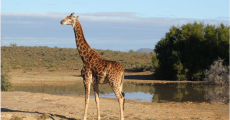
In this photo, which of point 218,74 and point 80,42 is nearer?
point 80,42

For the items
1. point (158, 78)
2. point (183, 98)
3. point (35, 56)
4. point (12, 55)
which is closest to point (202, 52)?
point (158, 78)

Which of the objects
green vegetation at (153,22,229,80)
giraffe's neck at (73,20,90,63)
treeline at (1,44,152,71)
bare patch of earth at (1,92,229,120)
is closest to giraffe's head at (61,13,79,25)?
giraffe's neck at (73,20,90,63)

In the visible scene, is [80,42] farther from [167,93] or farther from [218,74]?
[218,74]

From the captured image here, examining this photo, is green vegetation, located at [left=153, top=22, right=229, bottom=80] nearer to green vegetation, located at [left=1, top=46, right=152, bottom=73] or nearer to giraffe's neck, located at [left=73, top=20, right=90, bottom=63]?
green vegetation, located at [left=1, top=46, right=152, bottom=73]

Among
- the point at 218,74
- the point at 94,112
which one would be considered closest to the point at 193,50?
the point at 218,74

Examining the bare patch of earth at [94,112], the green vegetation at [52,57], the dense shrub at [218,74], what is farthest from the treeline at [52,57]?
the bare patch of earth at [94,112]

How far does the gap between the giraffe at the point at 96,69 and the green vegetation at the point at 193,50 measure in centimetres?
2172

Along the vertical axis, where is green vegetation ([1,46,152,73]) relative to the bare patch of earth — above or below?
above

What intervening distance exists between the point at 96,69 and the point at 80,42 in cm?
126

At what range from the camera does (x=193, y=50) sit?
30.2 m

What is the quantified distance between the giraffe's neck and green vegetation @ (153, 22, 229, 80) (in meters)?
21.7

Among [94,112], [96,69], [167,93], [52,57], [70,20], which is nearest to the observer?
[96,69]

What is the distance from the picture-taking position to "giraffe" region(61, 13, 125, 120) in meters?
8.77

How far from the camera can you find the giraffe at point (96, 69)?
28.8 feet
